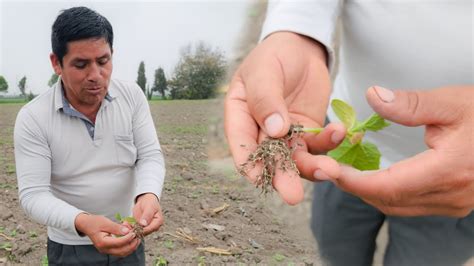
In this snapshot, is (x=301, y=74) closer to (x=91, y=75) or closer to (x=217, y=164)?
(x=91, y=75)

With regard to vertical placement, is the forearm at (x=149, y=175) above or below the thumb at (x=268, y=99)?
below

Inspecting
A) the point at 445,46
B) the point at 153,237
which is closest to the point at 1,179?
the point at 153,237

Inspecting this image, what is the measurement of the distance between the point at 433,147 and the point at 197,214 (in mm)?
1914

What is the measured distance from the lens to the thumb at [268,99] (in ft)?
3.27

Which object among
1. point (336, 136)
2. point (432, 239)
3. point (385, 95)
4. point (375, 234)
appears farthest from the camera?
point (375, 234)

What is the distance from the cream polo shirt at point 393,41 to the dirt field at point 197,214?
1000mm

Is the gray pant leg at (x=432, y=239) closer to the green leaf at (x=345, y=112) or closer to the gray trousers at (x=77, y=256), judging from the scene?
the green leaf at (x=345, y=112)

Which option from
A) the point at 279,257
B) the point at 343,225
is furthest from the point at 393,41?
the point at 279,257

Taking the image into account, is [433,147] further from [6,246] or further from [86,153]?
[6,246]

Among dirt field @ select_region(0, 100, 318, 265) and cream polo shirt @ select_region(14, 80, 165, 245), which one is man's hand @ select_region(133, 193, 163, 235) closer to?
cream polo shirt @ select_region(14, 80, 165, 245)

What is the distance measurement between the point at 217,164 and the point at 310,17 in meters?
1.44

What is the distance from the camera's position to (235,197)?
290cm

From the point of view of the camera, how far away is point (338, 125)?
1028mm

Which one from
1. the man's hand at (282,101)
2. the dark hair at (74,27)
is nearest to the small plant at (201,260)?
the dark hair at (74,27)
